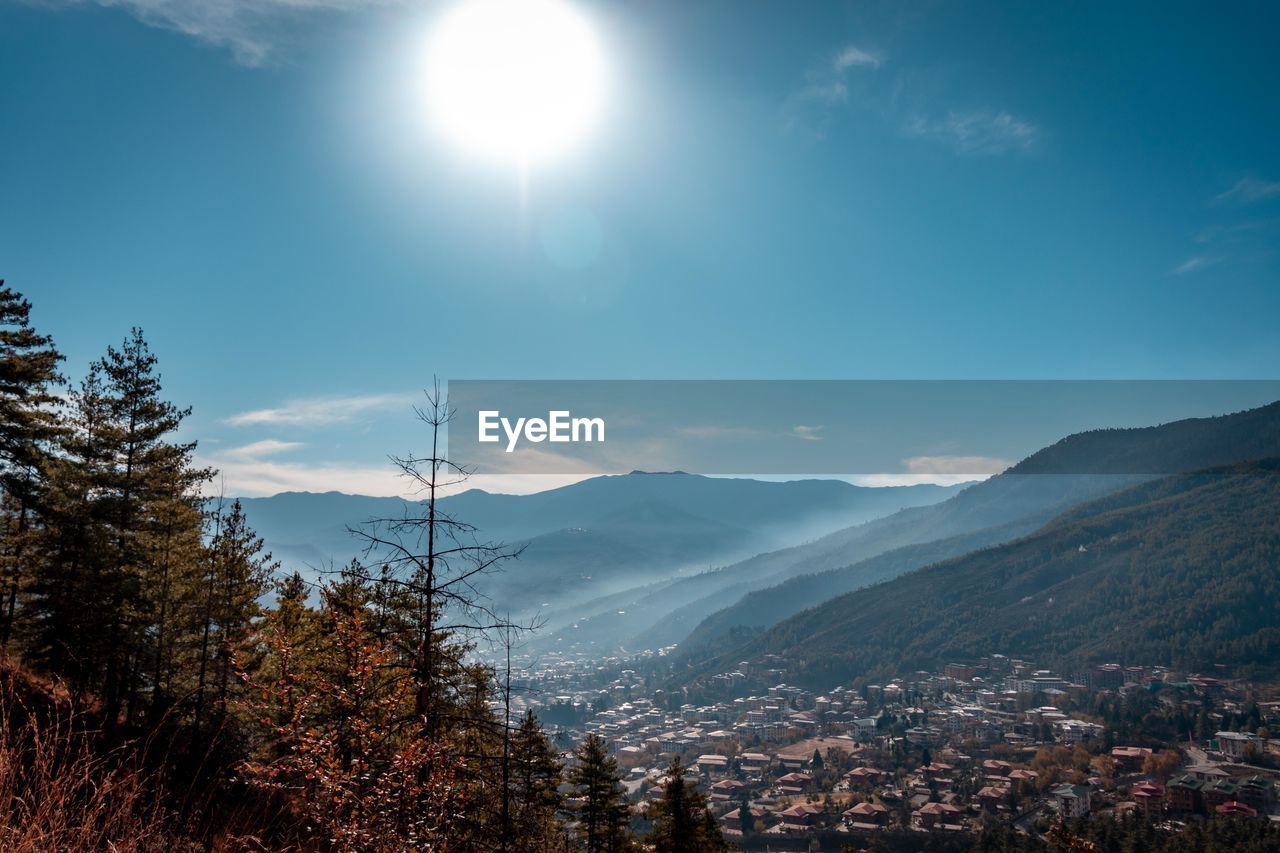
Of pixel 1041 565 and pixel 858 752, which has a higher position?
pixel 1041 565

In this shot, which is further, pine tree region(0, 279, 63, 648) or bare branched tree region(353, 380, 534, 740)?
pine tree region(0, 279, 63, 648)

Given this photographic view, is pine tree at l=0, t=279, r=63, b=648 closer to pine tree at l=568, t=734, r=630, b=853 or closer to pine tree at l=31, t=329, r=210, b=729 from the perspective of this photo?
pine tree at l=31, t=329, r=210, b=729

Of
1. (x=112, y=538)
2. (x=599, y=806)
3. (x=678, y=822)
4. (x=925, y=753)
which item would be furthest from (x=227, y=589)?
(x=925, y=753)

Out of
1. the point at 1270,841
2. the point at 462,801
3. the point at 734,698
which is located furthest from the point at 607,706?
the point at 462,801

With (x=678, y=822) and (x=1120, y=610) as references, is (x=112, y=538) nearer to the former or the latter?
(x=678, y=822)

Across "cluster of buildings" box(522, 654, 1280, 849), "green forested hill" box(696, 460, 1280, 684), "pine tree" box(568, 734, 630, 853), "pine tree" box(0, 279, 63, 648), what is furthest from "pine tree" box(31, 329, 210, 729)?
"green forested hill" box(696, 460, 1280, 684)

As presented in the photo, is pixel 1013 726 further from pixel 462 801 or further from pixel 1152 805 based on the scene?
pixel 462 801
